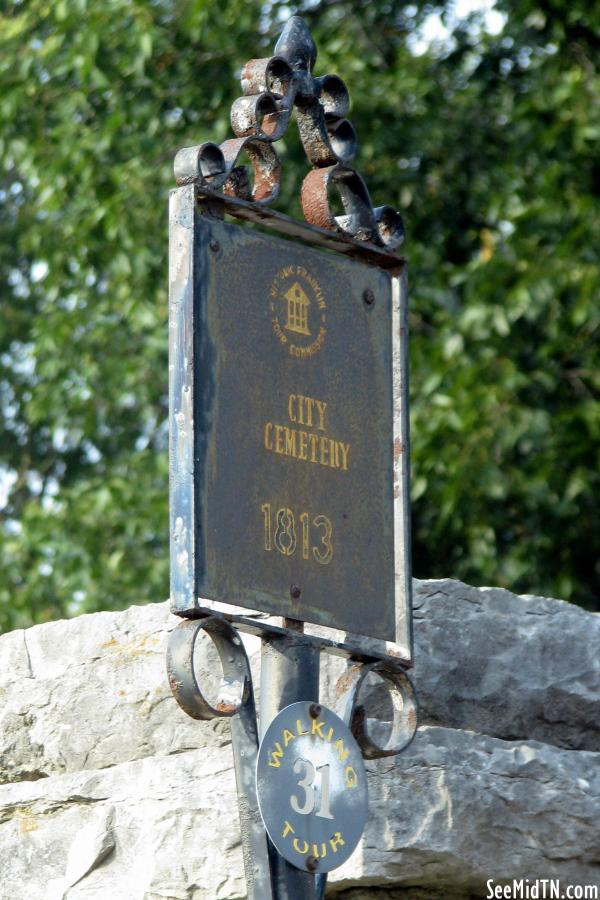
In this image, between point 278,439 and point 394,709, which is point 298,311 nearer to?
point 278,439

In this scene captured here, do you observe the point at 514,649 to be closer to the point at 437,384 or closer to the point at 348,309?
the point at 348,309

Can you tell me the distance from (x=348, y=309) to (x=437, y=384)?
4.61m

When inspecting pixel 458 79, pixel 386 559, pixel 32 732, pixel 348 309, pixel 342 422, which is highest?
pixel 458 79

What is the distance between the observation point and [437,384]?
8367mm

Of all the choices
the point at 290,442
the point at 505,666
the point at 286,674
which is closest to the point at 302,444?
the point at 290,442

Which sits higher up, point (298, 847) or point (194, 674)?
point (194, 674)

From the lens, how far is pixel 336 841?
11.3ft

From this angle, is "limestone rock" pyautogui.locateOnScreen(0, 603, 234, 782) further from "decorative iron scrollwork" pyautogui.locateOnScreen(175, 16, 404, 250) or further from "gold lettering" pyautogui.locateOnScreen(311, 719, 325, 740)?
"decorative iron scrollwork" pyautogui.locateOnScreen(175, 16, 404, 250)

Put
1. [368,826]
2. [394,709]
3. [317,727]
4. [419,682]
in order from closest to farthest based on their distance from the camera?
[317,727] < [394,709] < [368,826] < [419,682]

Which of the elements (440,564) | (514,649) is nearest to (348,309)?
(514,649)

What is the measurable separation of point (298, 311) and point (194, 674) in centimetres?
70

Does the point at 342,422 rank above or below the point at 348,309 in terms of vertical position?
below

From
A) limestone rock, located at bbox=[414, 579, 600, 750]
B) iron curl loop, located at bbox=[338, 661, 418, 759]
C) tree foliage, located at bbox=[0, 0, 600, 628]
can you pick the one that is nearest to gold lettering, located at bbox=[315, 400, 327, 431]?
iron curl loop, located at bbox=[338, 661, 418, 759]

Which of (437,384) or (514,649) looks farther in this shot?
(437,384)
